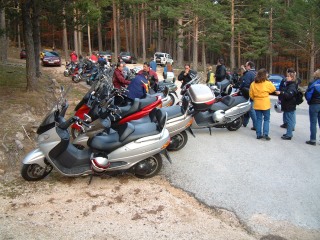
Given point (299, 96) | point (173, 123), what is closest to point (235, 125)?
point (299, 96)

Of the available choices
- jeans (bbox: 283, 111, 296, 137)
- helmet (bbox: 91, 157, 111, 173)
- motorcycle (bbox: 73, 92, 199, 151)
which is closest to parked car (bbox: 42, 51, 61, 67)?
motorcycle (bbox: 73, 92, 199, 151)

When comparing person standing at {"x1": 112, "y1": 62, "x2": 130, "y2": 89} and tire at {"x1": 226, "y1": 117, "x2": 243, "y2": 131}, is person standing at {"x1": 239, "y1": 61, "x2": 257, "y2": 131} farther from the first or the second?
person standing at {"x1": 112, "y1": 62, "x2": 130, "y2": 89}

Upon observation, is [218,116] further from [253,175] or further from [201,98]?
[253,175]

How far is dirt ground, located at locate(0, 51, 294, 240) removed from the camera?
161 inches

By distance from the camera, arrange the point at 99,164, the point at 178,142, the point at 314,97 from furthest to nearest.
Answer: the point at 314,97 → the point at 178,142 → the point at 99,164

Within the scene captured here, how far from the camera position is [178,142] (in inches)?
283

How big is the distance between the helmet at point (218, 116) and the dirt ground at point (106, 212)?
3.08 meters

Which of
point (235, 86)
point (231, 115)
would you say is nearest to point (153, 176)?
point (231, 115)

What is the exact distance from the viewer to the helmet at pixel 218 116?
27.1 ft

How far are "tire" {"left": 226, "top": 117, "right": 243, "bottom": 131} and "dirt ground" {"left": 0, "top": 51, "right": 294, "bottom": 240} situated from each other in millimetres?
3823

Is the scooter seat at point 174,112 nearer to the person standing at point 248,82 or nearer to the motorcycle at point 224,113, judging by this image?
the motorcycle at point 224,113

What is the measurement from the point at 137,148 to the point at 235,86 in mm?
6006

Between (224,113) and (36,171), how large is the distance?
4602 mm

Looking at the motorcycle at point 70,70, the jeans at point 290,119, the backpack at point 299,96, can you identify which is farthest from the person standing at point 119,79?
the motorcycle at point 70,70
